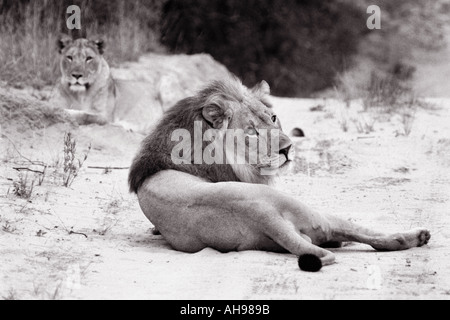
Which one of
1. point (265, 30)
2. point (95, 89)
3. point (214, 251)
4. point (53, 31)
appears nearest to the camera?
point (214, 251)

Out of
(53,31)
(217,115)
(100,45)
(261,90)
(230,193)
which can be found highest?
(53,31)

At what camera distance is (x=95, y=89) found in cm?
1413

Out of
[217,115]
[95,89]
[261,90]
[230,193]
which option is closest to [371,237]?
[230,193]

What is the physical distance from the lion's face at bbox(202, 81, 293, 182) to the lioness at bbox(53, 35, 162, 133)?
6987 mm

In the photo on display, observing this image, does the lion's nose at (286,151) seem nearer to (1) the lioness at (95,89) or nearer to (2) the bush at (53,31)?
(2) the bush at (53,31)

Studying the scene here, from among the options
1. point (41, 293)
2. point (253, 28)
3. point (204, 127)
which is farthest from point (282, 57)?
point (41, 293)

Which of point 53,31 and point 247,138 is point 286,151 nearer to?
point 247,138

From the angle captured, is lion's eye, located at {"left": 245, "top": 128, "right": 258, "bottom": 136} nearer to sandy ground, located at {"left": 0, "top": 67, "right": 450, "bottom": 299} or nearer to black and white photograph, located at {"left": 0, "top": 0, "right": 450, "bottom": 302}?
black and white photograph, located at {"left": 0, "top": 0, "right": 450, "bottom": 302}

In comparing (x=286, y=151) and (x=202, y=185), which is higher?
(x=286, y=151)

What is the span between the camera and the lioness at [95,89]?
13898 mm

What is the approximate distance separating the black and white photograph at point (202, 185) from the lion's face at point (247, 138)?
0.04 ft

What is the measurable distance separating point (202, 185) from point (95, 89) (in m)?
8.07

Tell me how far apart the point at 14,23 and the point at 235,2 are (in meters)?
6.54
